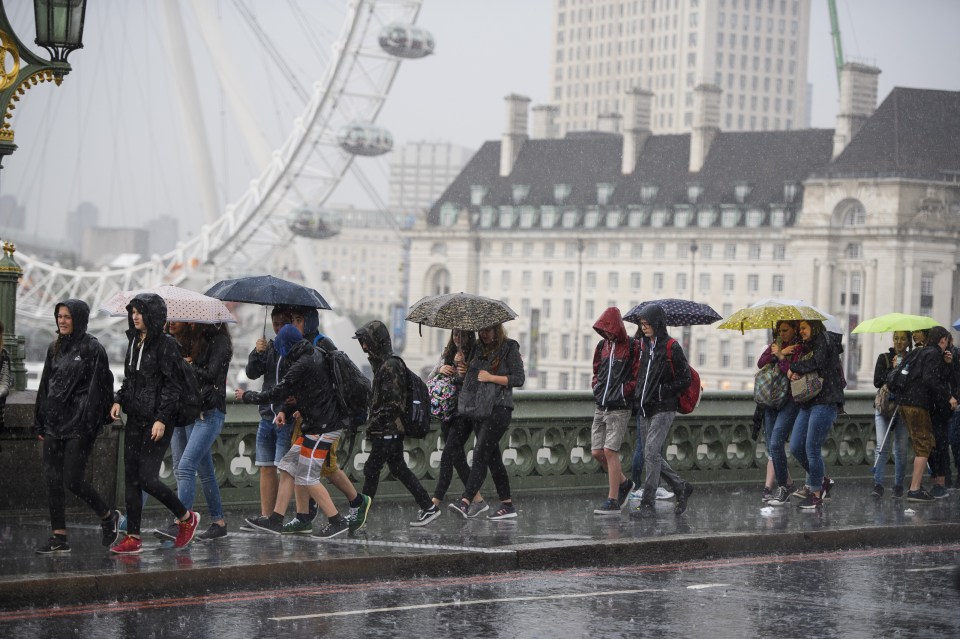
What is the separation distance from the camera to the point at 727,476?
1667 centimetres

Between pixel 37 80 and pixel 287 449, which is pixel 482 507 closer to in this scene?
pixel 287 449

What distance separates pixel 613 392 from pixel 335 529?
9.21ft

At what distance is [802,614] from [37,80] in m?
6.14

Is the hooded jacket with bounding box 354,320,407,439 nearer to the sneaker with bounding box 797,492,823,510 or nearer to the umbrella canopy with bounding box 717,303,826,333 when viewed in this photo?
the umbrella canopy with bounding box 717,303,826,333

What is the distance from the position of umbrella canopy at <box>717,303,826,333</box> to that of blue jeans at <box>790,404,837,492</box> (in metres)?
0.77

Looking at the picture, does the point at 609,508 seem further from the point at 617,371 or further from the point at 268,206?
the point at 268,206

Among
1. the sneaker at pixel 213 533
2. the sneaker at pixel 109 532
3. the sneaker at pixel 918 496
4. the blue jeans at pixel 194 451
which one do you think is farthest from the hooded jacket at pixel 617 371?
the sneaker at pixel 109 532

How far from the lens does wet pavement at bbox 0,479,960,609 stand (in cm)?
984

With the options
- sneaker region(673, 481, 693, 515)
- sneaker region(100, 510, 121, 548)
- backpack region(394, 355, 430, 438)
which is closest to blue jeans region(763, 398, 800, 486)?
sneaker region(673, 481, 693, 515)

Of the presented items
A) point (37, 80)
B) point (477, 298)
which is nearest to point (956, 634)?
point (477, 298)

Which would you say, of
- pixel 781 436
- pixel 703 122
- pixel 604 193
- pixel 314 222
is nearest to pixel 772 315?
pixel 781 436

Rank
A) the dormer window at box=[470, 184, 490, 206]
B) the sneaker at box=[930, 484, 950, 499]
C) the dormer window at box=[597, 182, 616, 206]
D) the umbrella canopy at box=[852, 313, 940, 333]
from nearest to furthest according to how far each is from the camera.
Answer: the umbrella canopy at box=[852, 313, 940, 333] → the sneaker at box=[930, 484, 950, 499] → the dormer window at box=[597, 182, 616, 206] → the dormer window at box=[470, 184, 490, 206]

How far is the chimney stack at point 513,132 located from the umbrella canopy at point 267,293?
436 feet

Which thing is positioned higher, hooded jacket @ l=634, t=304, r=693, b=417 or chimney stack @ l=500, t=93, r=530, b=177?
chimney stack @ l=500, t=93, r=530, b=177
